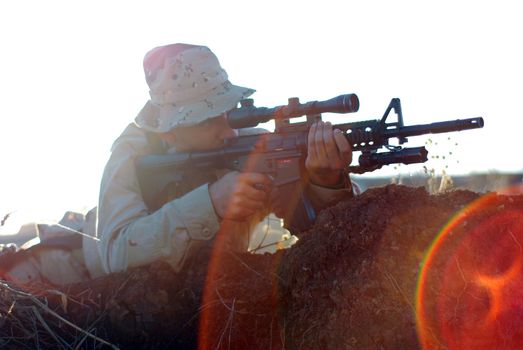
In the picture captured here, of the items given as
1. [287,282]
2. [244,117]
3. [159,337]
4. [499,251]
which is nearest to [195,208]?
[244,117]

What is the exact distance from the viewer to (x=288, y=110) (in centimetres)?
392

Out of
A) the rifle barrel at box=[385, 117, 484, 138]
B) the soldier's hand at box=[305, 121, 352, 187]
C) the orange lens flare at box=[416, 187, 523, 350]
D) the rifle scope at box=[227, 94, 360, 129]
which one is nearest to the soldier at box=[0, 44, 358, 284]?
the soldier's hand at box=[305, 121, 352, 187]

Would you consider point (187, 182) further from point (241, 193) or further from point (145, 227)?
point (241, 193)

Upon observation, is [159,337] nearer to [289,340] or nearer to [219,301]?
[219,301]

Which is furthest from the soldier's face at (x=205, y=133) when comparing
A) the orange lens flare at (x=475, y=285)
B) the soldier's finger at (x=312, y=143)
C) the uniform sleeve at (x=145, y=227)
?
the orange lens flare at (x=475, y=285)

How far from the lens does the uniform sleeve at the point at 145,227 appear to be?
13.3 ft

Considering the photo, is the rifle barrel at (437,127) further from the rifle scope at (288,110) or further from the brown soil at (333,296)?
the brown soil at (333,296)

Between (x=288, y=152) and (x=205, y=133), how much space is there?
0.75 metres

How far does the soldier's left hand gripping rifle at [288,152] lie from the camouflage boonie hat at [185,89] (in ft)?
0.75

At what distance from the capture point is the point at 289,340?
2.86 m

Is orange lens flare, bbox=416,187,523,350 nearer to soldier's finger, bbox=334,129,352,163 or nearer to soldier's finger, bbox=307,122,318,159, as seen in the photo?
soldier's finger, bbox=334,129,352,163

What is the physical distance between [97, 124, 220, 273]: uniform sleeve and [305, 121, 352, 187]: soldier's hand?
685mm

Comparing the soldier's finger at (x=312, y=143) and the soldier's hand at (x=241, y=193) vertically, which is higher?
the soldier's finger at (x=312, y=143)

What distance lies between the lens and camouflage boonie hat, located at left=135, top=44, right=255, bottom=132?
14.5ft
